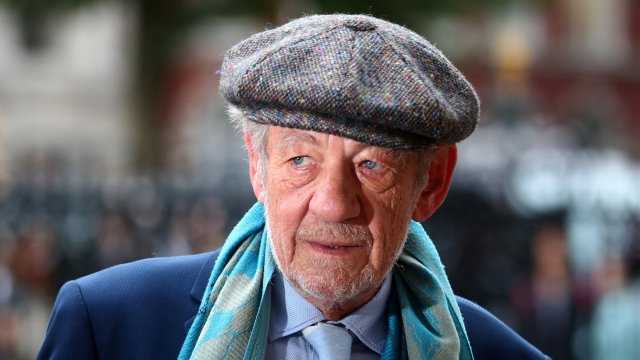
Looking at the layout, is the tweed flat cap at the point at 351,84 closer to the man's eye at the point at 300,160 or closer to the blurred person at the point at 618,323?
the man's eye at the point at 300,160

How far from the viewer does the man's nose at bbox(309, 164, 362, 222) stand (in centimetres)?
223

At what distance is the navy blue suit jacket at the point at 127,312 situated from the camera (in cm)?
237

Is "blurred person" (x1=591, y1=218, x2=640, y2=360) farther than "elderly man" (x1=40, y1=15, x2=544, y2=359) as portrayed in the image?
Yes

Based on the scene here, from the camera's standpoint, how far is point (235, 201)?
9898mm

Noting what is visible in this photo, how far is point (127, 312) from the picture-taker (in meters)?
2.40

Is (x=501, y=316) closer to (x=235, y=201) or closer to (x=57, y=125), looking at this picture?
(x=235, y=201)

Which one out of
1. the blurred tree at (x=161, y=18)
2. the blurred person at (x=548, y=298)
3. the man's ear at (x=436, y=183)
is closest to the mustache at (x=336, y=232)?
the man's ear at (x=436, y=183)

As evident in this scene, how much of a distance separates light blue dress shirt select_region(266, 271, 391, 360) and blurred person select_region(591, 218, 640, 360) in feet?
18.8

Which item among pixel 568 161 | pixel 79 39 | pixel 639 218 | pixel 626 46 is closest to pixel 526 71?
pixel 626 46

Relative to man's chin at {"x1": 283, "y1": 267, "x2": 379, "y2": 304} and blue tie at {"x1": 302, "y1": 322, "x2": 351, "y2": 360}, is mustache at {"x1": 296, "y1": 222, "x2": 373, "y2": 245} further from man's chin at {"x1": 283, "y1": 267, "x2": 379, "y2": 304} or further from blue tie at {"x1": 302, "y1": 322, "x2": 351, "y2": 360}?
blue tie at {"x1": 302, "y1": 322, "x2": 351, "y2": 360}

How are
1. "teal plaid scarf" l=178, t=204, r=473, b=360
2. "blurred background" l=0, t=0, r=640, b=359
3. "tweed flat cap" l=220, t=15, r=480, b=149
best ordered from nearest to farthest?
"tweed flat cap" l=220, t=15, r=480, b=149
"teal plaid scarf" l=178, t=204, r=473, b=360
"blurred background" l=0, t=0, r=640, b=359

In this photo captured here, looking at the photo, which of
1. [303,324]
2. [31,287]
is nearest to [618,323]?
[31,287]

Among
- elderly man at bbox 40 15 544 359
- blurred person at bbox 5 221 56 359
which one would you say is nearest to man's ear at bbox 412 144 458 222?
elderly man at bbox 40 15 544 359

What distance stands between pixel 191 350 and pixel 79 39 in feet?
93.8
